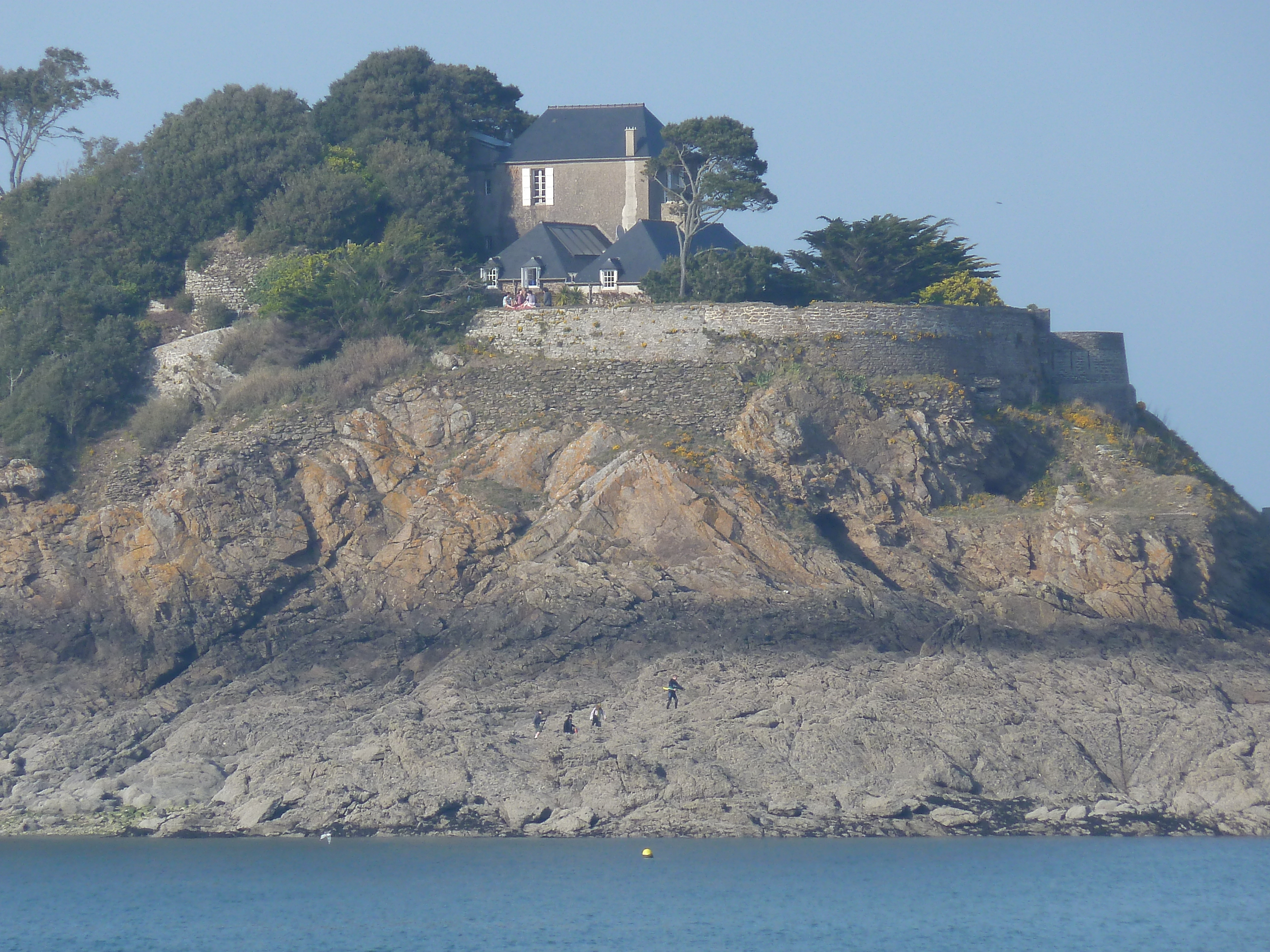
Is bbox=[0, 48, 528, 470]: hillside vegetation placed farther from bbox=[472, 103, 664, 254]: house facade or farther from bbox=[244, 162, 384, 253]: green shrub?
bbox=[472, 103, 664, 254]: house facade

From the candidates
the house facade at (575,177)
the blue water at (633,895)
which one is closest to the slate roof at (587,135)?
the house facade at (575,177)

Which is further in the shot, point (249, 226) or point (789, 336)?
point (249, 226)

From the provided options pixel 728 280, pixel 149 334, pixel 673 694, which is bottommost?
pixel 673 694

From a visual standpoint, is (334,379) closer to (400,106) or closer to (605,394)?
(605,394)

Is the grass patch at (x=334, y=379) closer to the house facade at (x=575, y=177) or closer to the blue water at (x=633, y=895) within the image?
the house facade at (x=575, y=177)

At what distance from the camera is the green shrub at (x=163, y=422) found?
40969 mm

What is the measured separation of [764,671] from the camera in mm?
34906

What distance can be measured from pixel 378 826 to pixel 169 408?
1327 centimetres

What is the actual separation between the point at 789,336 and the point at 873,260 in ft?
11.3

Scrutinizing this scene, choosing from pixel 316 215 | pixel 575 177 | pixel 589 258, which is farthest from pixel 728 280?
pixel 316 215

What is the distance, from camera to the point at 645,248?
44250mm

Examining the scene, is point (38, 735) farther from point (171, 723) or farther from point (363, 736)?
point (363, 736)

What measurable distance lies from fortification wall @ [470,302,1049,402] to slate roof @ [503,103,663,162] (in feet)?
24.8

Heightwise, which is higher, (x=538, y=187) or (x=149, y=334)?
(x=538, y=187)
